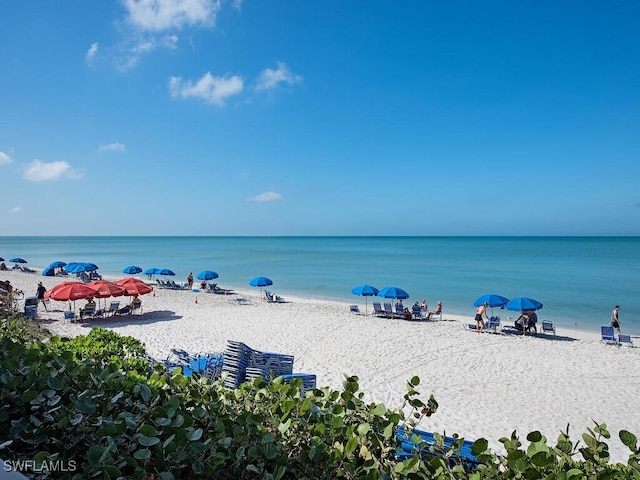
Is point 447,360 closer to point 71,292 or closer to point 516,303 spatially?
point 516,303

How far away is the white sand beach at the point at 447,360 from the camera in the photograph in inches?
312

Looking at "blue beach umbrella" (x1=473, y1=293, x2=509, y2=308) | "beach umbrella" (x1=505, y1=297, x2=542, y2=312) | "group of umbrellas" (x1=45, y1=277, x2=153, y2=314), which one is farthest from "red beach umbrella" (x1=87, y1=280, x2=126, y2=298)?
"beach umbrella" (x1=505, y1=297, x2=542, y2=312)

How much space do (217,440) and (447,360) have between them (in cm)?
1102

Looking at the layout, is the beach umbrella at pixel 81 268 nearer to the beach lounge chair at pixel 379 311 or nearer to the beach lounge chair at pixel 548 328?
the beach lounge chair at pixel 379 311

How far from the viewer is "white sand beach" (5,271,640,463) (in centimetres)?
792

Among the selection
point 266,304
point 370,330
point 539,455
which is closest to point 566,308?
point 370,330

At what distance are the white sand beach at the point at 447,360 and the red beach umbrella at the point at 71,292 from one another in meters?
1.08

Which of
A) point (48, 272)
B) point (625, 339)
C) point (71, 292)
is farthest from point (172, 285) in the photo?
point (625, 339)

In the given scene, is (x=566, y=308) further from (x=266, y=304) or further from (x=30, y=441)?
(x=30, y=441)

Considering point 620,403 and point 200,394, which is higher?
point 200,394

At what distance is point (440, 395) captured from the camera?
8.83 m

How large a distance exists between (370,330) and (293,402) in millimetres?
13602

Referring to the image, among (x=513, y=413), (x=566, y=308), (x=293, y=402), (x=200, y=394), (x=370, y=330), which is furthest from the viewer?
(x=566, y=308)

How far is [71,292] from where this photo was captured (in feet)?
44.4
